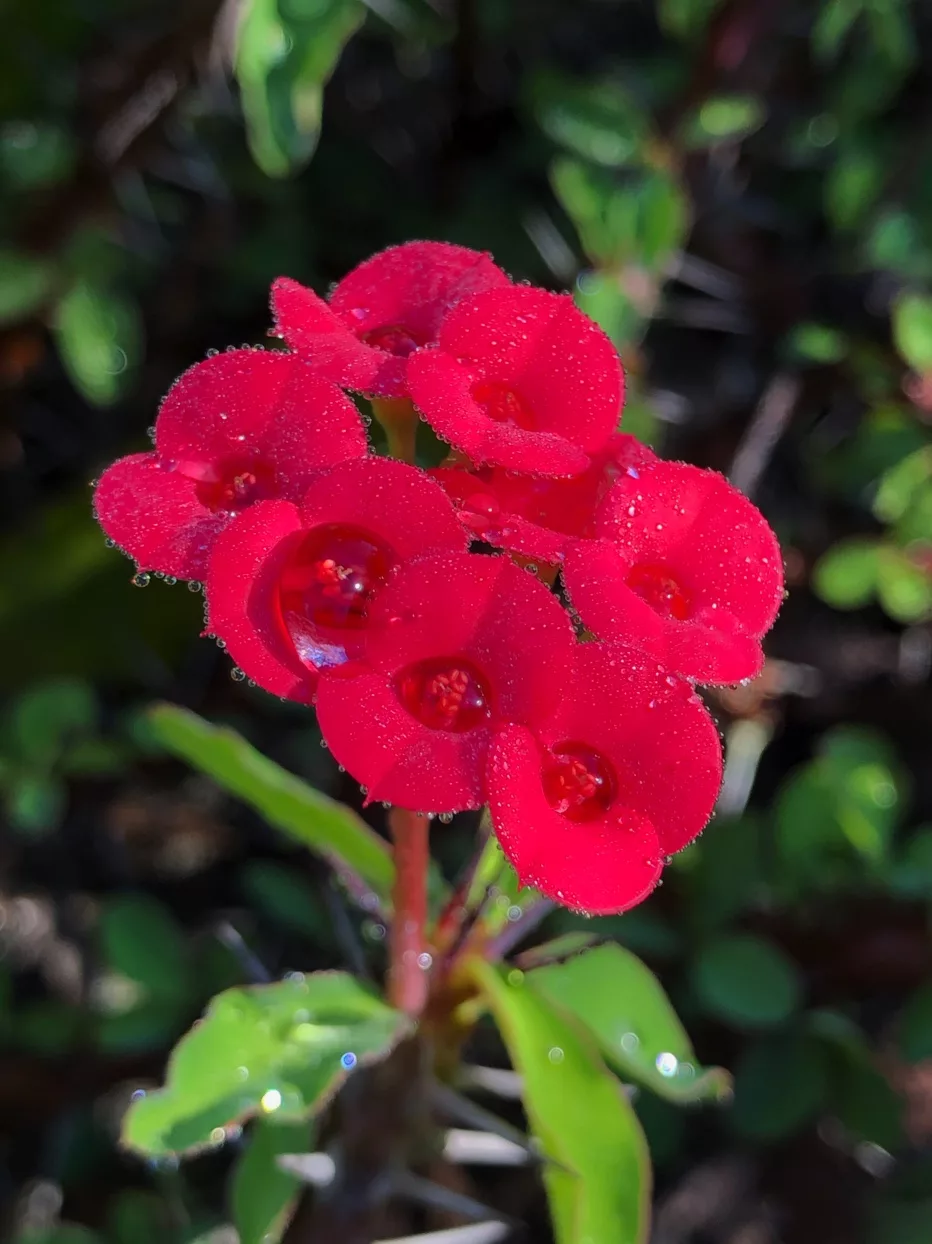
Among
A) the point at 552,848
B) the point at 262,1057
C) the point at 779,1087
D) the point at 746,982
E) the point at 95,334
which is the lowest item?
the point at 779,1087

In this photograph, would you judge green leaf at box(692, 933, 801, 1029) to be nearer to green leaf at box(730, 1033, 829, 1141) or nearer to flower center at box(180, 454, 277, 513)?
green leaf at box(730, 1033, 829, 1141)

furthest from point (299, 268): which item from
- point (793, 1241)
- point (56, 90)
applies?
point (793, 1241)

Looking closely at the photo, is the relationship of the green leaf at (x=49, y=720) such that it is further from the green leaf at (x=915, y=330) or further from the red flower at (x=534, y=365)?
the green leaf at (x=915, y=330)

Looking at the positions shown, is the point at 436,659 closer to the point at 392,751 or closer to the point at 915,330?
the point at 392,751

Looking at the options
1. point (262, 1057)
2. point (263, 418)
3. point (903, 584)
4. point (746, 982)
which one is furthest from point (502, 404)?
point (903, 584)

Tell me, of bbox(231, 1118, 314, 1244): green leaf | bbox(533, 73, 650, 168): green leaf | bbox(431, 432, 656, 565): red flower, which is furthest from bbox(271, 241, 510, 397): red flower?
bbox(533, 73, 650, 168): green leaf

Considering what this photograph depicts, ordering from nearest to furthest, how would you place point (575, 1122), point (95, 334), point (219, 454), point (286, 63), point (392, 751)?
point (392, 751)
point (219, 454)
point (575, 1122)
point (286, 63)
point (95, 334)
